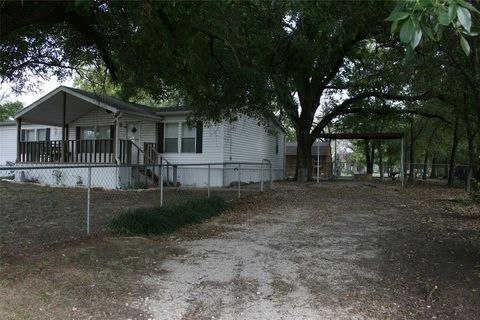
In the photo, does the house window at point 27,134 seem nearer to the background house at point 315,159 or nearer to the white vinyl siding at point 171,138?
the white vinyl siding at point 171,138

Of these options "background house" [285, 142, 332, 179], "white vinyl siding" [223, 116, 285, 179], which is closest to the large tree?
"white vinyl siding" [223, 116, 285, 179]

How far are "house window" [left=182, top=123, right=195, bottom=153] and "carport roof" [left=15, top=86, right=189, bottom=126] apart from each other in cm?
94

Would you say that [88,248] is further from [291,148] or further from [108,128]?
[291,148]

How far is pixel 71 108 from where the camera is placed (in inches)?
835

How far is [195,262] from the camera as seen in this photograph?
6.31 m

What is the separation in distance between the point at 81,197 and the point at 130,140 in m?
5.40

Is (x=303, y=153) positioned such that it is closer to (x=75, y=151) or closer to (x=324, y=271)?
(x=75, y=151)

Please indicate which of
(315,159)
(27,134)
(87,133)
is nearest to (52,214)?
(87,133)

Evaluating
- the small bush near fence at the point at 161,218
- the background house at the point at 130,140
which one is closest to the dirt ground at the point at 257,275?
the small bush near fence at the point at 161,218

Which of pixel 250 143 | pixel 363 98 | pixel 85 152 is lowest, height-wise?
pixel 85 152

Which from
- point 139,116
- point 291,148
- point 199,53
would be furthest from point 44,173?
point 291,148

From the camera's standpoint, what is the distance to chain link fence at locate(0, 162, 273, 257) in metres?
7.79

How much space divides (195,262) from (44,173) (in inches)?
A: 662

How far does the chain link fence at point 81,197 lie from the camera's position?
779 cm
